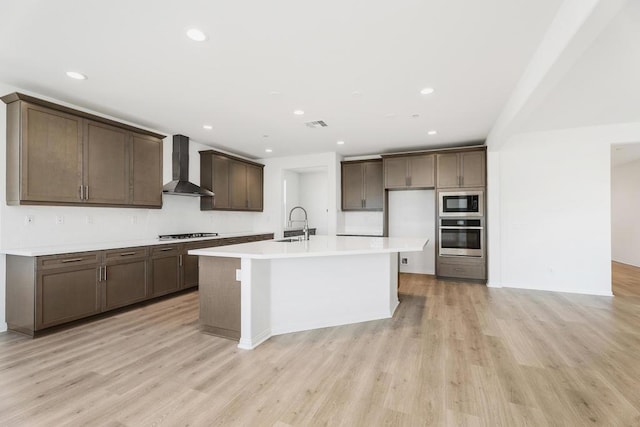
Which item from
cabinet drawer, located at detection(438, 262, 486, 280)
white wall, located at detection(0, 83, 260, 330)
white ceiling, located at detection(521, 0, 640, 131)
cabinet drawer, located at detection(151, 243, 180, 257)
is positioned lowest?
cabinet drawer, located at detection(438, 262, 486, 280)

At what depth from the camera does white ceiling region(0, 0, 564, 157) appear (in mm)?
1963

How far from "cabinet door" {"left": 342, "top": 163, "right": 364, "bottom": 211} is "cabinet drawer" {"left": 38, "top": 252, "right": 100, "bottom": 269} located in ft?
14.5

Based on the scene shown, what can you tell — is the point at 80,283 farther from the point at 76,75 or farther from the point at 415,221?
the point at 415,221

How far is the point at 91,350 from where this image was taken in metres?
2.68

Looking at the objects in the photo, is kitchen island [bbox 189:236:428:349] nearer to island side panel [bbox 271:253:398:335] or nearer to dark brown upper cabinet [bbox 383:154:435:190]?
island side panel [bbox 271:253:398:335]

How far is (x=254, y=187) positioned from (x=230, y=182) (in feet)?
2.38

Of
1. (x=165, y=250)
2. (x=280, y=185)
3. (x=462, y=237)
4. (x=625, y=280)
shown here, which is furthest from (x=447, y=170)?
(x=165, y=250)

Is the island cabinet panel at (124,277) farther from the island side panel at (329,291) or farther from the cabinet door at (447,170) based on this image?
the cabinet door at (447,170)

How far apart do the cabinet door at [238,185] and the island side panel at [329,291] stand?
3231 mm

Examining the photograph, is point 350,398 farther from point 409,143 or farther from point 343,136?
point 409,143

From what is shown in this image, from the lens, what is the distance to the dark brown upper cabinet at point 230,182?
5.50 m

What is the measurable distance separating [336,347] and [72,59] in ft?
11.4

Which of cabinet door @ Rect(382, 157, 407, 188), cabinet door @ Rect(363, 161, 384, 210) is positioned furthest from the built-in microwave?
cabinet door @ Rect(363, 161, 384, 210)

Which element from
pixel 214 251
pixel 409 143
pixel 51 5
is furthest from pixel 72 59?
pixel 409 143
